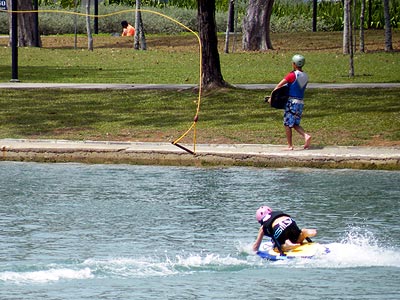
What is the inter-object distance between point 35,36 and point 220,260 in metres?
34.4

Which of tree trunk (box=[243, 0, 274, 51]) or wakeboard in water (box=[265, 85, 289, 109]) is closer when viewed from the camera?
wakeboard in water (box=[265, 85, 289, 109])

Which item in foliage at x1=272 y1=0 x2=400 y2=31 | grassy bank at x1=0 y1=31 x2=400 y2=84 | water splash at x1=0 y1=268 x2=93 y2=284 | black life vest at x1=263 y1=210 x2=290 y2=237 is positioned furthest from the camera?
foliage at x1=272 y1=0 x2=400 y2=31

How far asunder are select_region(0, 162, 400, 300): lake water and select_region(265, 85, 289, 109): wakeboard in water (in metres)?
1.39

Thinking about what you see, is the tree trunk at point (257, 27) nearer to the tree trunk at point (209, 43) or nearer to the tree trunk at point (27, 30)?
the tree trunk at point (27, 30)

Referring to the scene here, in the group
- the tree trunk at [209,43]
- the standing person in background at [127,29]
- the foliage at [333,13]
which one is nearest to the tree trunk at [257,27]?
the standing person in background at [127,29]

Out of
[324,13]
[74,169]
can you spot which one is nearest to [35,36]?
[324,13]

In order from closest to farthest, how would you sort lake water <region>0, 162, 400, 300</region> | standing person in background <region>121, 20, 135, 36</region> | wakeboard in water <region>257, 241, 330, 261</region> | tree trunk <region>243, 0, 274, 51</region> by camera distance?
1. lake water <region>0, 162, 400, 300</region>
2. wakeboard in water <region>257, 241, 330, 261</region>
3. tree trunk <region>243, 0, 274, 51</region>
4. standing person in background <region>121, 20, 135, 36</region>

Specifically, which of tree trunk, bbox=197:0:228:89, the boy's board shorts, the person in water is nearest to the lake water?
the person in water

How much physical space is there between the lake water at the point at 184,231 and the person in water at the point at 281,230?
0.88 feet

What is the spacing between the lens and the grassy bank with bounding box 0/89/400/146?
22.4 m

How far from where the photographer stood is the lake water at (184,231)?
11.9 m

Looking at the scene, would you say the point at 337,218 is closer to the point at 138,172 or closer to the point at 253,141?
the point at 138,172

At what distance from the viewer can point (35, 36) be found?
4616cm

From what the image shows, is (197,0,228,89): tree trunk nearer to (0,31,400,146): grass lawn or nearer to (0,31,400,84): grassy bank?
(0,31,400,146): grass lawn
